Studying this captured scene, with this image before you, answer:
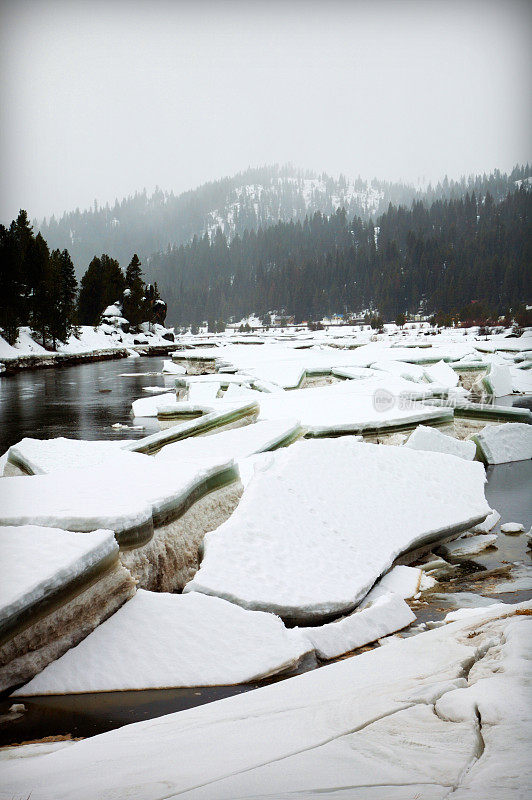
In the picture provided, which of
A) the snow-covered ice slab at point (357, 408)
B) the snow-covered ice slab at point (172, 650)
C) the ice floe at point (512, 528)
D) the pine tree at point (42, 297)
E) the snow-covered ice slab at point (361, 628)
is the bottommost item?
the ice floe at point (512, 528)

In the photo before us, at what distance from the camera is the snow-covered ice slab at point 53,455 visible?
571cm

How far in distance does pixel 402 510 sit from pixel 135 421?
1015 cm

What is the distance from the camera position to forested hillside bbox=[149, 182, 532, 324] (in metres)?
81.4

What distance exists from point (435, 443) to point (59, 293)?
106ft

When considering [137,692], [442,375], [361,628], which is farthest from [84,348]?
[137,692]

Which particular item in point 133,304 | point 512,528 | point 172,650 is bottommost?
point 512,528

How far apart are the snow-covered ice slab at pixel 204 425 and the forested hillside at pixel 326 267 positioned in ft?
159

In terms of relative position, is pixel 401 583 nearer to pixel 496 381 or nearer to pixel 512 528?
pixel 512 528

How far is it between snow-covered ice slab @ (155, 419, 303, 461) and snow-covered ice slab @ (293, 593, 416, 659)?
2.96 m

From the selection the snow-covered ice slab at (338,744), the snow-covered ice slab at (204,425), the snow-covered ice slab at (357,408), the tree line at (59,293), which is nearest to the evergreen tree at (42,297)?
the tree line at (59,293)

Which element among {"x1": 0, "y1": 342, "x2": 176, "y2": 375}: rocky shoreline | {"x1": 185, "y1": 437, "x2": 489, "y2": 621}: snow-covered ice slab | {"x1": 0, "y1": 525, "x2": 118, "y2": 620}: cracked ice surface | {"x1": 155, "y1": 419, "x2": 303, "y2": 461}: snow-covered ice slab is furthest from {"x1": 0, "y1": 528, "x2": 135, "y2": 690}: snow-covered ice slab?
{"x1": 0, "y1": 342, "x2": 176, "y2": 375}: rocky shoreline

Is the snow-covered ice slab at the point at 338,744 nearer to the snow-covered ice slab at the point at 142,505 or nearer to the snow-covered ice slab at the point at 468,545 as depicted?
the snow-covered ice slab at the point at 142,505

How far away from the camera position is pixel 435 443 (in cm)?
767

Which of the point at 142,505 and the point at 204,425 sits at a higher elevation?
the point at 142,505
